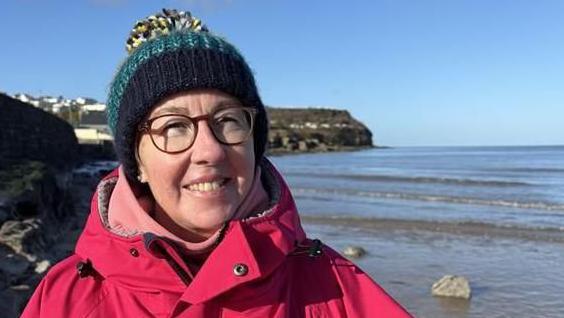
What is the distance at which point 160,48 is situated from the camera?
2.03 meters

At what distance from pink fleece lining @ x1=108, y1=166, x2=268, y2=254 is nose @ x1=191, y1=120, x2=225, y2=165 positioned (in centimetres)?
19

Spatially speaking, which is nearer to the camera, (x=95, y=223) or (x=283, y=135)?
(x=95, y=223)

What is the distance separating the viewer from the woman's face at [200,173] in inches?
76.9

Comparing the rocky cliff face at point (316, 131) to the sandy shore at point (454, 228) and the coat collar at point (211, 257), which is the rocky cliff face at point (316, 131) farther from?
the coat collar at point (211, 257)

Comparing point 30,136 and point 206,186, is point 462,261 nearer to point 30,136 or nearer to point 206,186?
point 206,186

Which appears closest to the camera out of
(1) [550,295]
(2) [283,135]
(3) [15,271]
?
(3) [15,271]

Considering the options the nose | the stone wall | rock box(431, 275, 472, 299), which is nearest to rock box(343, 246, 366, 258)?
rock box(431, 275, 472, 299)

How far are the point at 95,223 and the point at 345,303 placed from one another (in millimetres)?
860

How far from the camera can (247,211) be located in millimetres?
2041

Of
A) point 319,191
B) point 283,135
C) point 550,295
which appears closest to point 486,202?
point 319,191

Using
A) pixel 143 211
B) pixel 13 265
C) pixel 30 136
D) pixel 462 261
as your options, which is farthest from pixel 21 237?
pixel 30 136

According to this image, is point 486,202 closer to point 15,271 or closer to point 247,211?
point 15,271

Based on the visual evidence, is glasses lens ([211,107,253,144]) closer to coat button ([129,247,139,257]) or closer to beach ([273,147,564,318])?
coat button ([129,247,139,257])

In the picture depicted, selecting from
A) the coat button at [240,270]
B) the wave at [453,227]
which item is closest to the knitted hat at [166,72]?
the coat button at [240,270]
